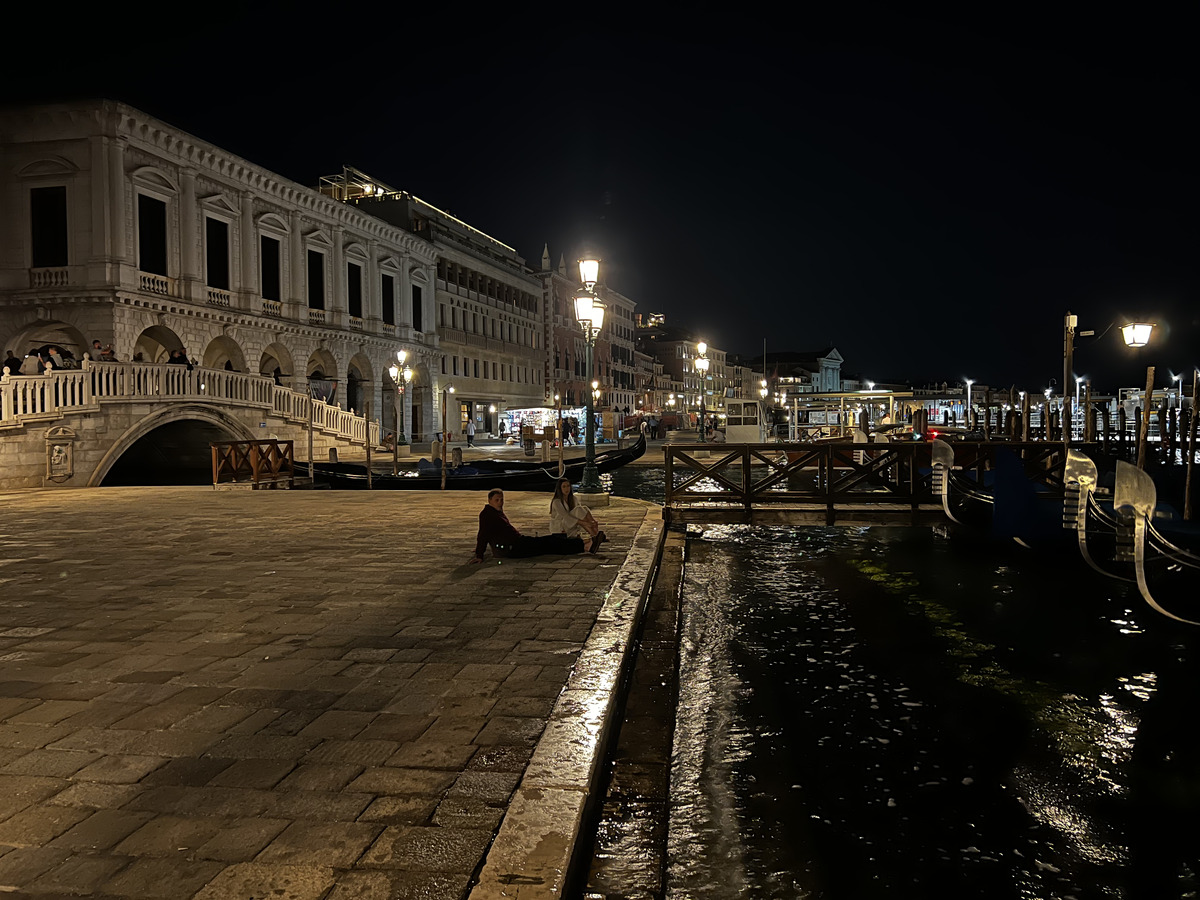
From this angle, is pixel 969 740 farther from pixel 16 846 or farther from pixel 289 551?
pixel 289 551

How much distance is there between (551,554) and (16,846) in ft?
18.4

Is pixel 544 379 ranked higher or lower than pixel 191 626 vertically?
higher

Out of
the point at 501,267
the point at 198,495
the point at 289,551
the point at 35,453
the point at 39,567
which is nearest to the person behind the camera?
the point at 39,567

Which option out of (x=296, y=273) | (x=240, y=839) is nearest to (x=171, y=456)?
(x=296, y=273)

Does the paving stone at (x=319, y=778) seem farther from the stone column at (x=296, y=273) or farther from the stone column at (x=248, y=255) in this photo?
the stone column at (x=296, y=273)

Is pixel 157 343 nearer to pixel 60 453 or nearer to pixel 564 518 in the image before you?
pixel 60 453

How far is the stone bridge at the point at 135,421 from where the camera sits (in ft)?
Result: 54.9

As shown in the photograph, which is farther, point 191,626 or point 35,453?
point 35,453

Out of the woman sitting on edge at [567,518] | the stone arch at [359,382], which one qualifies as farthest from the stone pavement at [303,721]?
the stone arch at [359,382]

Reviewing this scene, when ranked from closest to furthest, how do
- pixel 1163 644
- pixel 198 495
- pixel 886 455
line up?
pixel 1163 644 < pixel 886 455 < pixel 198 495

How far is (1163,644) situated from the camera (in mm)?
5855

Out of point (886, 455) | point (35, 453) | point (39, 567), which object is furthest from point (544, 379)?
point (39, 567)

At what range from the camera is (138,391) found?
19.2 metres

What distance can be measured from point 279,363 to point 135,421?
47.6 ft
